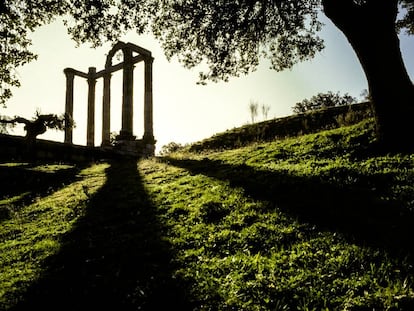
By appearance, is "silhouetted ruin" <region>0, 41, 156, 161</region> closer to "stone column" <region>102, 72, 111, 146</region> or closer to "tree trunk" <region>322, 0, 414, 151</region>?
"stone column" <region>102, 72, 111, 146</region>

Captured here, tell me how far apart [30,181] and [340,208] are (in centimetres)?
1412

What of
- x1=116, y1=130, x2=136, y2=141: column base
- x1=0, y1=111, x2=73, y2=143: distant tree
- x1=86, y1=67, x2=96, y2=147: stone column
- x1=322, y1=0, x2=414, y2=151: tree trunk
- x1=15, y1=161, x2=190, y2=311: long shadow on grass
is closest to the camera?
x1=15, y1=161, x2=190, y2=311: long shadow on grass

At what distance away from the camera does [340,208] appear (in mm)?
6039

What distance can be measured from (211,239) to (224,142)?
20.2 metres

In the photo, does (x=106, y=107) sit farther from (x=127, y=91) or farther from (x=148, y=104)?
(x=127, y=91)

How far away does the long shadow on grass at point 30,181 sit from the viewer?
13.8 m

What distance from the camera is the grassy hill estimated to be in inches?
169

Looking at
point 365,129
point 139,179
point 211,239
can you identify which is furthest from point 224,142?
point 211,239

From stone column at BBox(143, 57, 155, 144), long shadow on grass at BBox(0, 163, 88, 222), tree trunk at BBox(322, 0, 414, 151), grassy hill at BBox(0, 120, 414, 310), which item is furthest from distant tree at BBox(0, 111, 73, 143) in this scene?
tree trunk at BBox(322, 0, 414, 151)

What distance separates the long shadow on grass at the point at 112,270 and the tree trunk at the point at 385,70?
18.5 ft

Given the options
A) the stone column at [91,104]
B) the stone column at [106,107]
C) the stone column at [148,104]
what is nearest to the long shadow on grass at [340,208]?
the stone column at [148,104]

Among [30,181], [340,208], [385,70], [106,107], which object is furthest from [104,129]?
[340,208]

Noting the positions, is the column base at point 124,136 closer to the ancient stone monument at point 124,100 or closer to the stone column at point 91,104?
the ancient stone monument at point 124,100

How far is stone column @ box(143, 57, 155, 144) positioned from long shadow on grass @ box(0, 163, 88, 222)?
49.4ft
